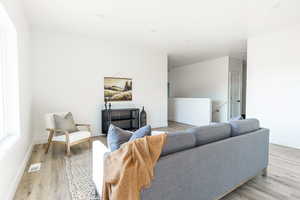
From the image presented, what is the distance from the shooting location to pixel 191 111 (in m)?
6.46

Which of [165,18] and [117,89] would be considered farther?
[117,89]

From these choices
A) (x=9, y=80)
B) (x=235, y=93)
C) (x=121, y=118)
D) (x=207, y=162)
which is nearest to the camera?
(x=207, y=162)

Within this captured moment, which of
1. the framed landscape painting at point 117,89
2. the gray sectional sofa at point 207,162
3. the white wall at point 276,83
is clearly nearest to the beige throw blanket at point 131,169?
the gray sectional sofa at point 207,162

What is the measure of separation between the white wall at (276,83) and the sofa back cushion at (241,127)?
215 cm

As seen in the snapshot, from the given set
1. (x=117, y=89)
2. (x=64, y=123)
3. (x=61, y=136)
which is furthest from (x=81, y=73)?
(x=61, y=136)

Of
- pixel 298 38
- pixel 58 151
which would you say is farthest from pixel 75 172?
pixel 298 38

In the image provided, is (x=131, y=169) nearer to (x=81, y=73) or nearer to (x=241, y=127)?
(x=241, y=127)

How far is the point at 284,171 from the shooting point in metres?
2.54

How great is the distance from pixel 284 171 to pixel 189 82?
5.85 meters

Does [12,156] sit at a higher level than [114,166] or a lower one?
lower

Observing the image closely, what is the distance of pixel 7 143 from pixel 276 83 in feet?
17.4

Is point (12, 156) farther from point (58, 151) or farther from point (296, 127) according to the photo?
point (296, 127)

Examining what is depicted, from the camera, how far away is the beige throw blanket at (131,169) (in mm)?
1189

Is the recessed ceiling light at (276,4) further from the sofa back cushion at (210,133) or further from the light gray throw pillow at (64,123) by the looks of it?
the light gray throw pillow at (64,123)
